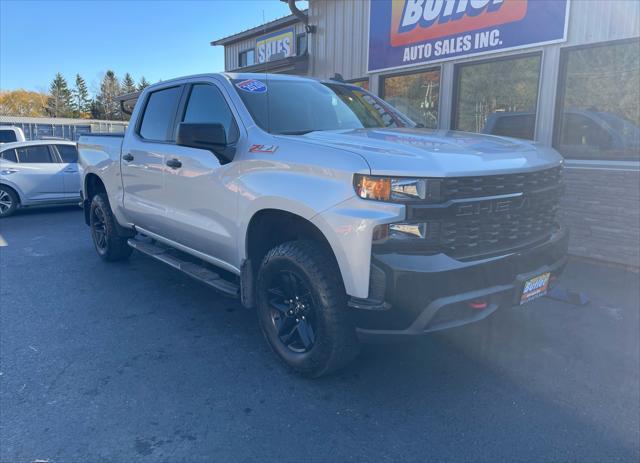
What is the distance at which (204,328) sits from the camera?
418 centimetres

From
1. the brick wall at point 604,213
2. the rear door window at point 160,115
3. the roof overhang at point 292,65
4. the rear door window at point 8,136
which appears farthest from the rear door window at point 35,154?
the brick wall at point 604,213

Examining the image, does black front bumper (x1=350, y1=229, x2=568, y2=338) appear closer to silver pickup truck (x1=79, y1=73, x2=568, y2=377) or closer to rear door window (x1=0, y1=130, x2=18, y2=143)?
silver pickup truck (x1=79, y1=73, x2=568, y2=377)

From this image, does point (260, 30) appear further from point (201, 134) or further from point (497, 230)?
point (497, 230)

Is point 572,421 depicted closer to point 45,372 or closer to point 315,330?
point 315,330

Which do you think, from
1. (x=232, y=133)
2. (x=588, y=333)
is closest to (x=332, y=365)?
(x=232, y=133)

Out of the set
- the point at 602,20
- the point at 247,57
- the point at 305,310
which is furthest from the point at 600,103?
the point at 247,57

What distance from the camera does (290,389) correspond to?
10.5 feet

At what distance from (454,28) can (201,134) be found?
537 centimetres

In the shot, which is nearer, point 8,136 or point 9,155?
point 9,155

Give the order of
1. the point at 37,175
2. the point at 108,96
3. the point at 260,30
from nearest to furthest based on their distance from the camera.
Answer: the point at 37,175 < the point at 260,30 < the point at 108,96

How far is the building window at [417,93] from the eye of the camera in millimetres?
8000

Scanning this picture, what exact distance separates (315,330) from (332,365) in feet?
0.76

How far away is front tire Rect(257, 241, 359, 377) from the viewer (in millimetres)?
2908

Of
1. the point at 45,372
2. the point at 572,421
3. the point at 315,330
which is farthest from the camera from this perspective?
the point at 45,372
